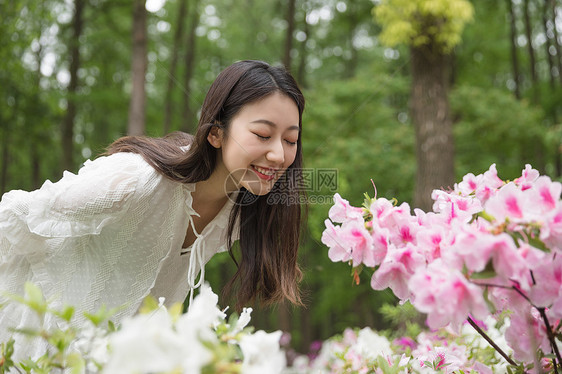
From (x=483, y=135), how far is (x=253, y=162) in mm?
7441

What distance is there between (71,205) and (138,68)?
4668 millimetres

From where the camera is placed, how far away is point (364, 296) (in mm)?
10875

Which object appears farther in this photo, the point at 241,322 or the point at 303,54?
the point at 303,54

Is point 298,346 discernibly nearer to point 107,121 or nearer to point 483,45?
point 107,121

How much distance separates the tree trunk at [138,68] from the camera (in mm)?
5961

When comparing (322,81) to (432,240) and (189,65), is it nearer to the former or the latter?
(189,65)

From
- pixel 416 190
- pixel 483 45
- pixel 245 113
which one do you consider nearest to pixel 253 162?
pixel 245 113

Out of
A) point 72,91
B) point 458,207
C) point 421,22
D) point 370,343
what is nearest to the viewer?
point 458,207

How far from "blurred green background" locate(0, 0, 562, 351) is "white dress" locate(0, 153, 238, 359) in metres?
3.19

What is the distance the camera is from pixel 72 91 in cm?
934

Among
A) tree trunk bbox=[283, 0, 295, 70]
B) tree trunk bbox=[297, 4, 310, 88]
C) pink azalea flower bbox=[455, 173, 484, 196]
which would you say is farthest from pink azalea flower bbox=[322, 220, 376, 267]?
tree trunk bbox=[297, 4, 310, 88]

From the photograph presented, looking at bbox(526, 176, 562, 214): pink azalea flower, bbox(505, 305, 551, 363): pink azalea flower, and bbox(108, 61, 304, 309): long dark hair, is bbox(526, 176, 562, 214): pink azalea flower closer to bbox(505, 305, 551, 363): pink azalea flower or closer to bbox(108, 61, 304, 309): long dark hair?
bbox(505, 305, 551, 363): pink azalea flower

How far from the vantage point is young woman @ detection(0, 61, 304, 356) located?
1729 millimetres

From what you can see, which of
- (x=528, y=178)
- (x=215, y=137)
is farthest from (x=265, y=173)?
(x=528, y=178)
